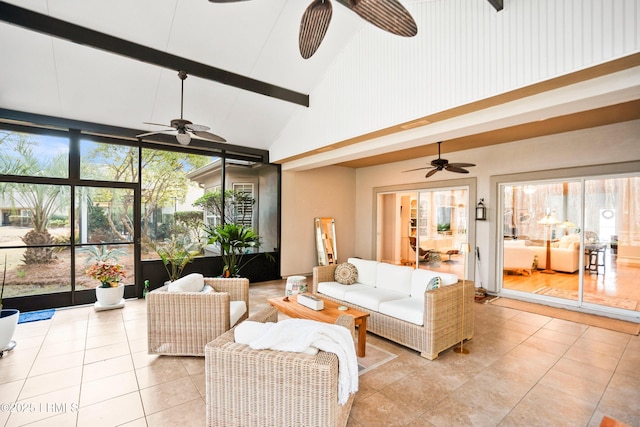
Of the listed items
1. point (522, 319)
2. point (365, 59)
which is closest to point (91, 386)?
point (365, 59)

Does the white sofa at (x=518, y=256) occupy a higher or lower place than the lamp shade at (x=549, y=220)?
lower

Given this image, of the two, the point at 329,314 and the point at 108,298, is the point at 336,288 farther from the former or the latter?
the point at 108,298

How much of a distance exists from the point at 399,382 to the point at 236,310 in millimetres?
1859

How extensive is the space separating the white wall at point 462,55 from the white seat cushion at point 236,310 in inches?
112

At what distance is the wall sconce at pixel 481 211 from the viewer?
611 centimetres

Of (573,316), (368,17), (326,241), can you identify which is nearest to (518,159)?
(573,316)

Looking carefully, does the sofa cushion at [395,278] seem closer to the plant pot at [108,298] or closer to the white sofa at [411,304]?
the white sofa at [411,304]

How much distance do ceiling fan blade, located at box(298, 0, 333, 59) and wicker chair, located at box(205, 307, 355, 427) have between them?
230 cm

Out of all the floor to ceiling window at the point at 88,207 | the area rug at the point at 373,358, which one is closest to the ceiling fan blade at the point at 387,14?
the area rug at the point at 373,358

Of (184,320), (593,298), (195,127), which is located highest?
(195,127)

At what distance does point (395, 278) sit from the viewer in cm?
428

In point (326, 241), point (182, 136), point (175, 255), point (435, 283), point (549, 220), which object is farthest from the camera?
point (326, 241)

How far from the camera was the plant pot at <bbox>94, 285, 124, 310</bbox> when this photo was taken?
4691mm

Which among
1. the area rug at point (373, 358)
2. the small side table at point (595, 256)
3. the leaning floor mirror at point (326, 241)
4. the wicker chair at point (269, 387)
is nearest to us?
the wicker chair at point (269, 387)
